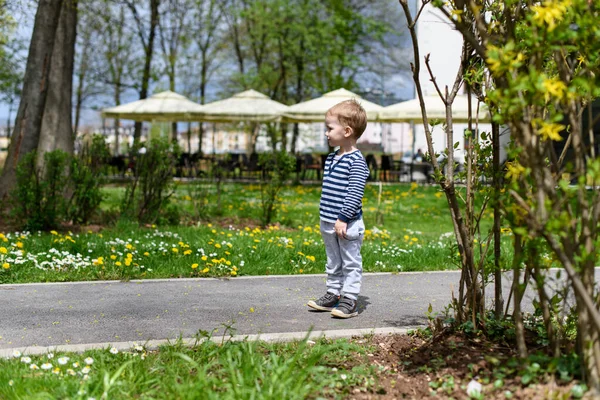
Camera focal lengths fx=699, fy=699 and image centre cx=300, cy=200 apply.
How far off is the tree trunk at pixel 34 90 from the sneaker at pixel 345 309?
7051 millimetres

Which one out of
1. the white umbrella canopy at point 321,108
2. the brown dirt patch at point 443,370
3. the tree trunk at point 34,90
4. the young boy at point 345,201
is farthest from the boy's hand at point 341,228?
the white umbrella canopy at point 321,108

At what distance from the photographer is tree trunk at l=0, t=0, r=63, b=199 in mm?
10570

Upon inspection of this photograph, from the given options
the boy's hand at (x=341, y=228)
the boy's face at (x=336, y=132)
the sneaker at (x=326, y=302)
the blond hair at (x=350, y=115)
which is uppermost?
the blond hair at (x=350, y=115)

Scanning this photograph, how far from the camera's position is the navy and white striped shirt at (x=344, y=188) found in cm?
498

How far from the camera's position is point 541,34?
109 inches

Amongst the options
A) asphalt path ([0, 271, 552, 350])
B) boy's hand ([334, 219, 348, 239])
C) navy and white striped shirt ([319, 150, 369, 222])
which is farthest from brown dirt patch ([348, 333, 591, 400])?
navy and white striped shirt ([319, 150, 369, 222])

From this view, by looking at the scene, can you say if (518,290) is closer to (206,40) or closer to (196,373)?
(196,373)

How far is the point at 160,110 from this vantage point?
2122 centimetres

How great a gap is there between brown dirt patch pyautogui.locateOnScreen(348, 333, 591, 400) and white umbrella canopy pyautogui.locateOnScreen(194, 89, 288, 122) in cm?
1640

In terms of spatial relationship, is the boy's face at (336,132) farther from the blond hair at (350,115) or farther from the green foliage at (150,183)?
the green foliage at (150,183)

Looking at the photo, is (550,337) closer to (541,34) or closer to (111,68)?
(541,34)

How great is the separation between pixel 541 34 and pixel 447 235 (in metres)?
7.80

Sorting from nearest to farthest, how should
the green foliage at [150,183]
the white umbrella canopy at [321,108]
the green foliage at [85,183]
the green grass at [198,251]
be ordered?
1. the green grass at [198,251]
2. the green foliage at [85,183]
3. the green foliage at [150,183]
4. the white umbrella canopy at [321,108]

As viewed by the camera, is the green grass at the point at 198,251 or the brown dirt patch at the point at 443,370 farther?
the green grass at the point at 198,251
